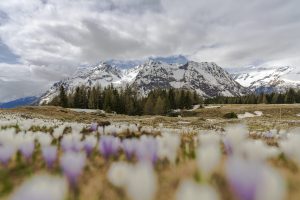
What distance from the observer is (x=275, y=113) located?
8369 centimetres

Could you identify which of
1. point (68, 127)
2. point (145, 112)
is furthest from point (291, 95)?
point (68, 127)

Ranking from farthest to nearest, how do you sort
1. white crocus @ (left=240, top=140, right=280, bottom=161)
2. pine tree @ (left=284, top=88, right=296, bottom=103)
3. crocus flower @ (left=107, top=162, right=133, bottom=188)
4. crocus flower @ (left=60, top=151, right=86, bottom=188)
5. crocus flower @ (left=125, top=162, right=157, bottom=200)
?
pine tree @ (left=284, top=88, right=296, bottom=103), white crocus @ (left=240, top=140, right=280, bottom=161), crocus flower @ (left=60, top=151, right=86, bottom=188), crocus flower @ (left=107, top=162, right=133, bottom=188), crocus flower @ (left=125, top=162, right=157, bottom=200)

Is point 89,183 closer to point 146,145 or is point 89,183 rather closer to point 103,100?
point 146,145

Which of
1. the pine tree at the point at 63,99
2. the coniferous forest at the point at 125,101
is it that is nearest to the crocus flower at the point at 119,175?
the coniferous forest at the point at 125,101

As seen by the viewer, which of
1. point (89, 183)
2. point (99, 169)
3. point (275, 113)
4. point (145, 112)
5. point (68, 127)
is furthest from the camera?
point (145, 112)

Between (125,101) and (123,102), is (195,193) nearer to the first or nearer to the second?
(123,102)

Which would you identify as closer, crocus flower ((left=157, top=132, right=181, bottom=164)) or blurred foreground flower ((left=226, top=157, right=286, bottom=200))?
blurred foreground flower ((left=226, top=157, right=286, bottom=200))

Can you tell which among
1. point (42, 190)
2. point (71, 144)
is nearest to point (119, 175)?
point (42, 190)

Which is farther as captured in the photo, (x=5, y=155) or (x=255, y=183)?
(x=5, y=155)

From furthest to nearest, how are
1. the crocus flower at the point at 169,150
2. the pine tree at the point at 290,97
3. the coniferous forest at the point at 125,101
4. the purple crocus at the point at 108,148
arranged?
1. the pine tree at the point at 290,97
2. the coniferous forest at the point at 125,101
3. the purple crocus at the point at 108,148
4. the crocus flower at the point at 169,150

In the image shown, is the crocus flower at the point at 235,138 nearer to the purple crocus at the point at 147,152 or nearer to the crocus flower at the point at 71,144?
the purple crocus at the point at 147,152

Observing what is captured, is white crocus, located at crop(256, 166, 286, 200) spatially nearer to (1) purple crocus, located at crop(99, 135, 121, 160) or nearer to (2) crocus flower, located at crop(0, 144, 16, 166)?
(1) purple crocus, located at crop(99, 135, 121, 160)

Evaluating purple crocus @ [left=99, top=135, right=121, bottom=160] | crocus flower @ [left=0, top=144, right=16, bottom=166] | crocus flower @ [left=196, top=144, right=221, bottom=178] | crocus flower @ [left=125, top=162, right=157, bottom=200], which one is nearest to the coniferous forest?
purple crocus @ [left=99, top=135, right=121, bottom=160]

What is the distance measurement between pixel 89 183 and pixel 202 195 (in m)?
1.68
